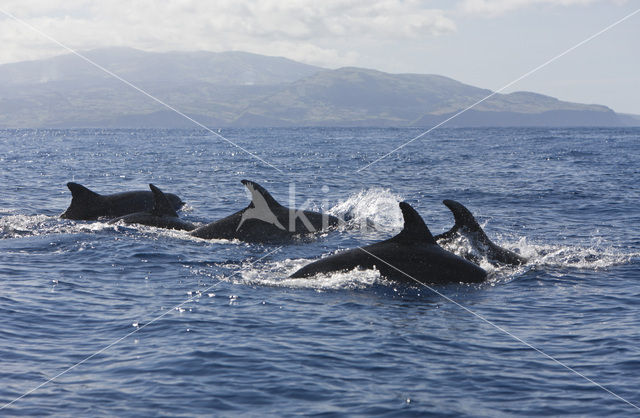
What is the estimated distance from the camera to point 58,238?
65.8ft

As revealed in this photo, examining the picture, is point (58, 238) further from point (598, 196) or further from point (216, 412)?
point (598, 196)

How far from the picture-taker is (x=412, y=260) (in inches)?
575

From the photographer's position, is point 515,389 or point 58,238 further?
point 58,238

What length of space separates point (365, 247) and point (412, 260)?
3.29ft

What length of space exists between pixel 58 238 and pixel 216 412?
42.5ft

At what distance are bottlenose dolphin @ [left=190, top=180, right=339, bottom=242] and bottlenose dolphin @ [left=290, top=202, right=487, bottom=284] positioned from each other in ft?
18.3

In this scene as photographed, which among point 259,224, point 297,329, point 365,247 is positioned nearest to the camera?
point 297,329

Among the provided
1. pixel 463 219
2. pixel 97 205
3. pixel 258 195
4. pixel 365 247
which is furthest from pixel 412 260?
pixel 97 205

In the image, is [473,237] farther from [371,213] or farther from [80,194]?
[80,194]

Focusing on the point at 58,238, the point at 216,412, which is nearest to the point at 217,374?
the point at 216,412

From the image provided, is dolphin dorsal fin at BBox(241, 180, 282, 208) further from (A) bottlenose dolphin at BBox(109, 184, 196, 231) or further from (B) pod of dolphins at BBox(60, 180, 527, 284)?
(A) bottlenose dolphin at BBox(109, 184, 196, 231)

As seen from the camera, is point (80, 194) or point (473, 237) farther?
point (80, 194)

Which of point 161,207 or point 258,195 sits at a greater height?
point 258,195

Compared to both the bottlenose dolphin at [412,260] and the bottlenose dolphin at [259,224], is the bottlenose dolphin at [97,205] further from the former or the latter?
the bottlenose dolphin at [412,260]
